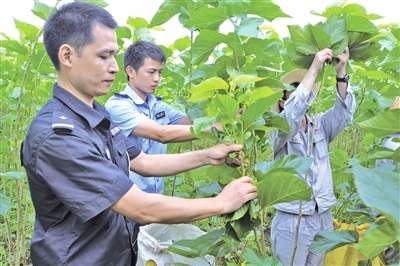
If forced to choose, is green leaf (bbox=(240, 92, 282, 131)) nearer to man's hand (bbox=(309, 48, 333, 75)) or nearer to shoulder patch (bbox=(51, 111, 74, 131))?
man's hand (bbox=(309, 48, 333, 75))

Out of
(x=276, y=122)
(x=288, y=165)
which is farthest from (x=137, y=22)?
(x=288, y=165)

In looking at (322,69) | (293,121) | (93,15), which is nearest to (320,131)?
(293,121)

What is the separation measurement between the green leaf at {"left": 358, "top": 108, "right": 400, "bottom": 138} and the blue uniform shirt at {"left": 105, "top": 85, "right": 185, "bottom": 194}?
1189 mm

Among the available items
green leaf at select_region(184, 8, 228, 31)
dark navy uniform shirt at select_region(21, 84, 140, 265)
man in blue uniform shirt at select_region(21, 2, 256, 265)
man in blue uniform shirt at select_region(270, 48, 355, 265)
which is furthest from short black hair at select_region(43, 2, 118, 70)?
man in blue uniform shirt at select_region(270, 48, 355, 265)

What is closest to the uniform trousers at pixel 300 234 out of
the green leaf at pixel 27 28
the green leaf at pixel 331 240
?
the green leaf at pixel 331 240

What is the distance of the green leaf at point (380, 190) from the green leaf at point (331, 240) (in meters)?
0.85

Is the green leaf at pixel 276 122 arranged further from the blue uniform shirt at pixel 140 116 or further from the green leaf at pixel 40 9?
the green leaf at pixel 40 9

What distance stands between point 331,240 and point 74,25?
3.66 ft

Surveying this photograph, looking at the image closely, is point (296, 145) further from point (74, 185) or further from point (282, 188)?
point (74, 185)

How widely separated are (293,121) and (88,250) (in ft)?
3.21

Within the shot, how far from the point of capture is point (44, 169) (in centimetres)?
115

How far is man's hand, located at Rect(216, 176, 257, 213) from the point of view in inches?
44.6

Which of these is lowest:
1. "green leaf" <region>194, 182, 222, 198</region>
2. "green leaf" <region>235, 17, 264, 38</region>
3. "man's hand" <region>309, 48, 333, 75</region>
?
"green leaf" <region>194, 182, 222, 198</region>

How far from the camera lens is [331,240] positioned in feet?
4.33
